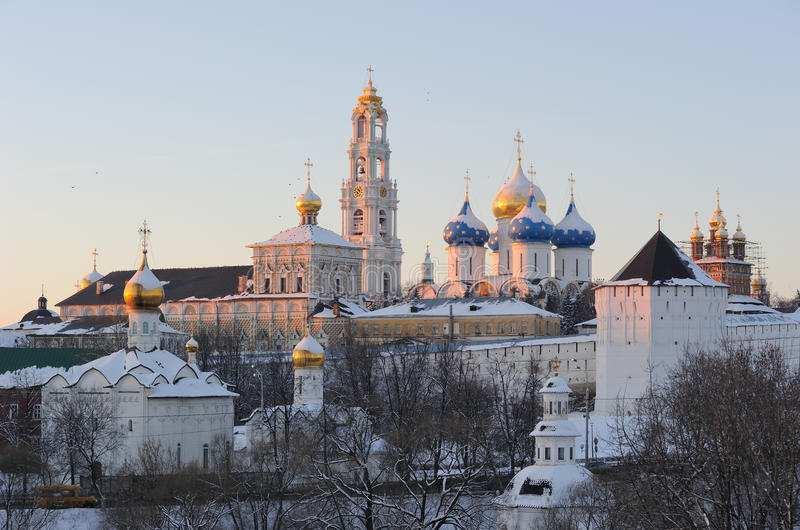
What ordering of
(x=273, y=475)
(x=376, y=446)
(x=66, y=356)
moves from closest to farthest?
(x=273, y=475)
(x=376, y=446)
(x=66, y=356)

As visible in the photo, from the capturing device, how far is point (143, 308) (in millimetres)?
44469

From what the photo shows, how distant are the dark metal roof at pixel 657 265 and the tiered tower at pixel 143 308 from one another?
1412 centimetres

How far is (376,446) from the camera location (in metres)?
40.8

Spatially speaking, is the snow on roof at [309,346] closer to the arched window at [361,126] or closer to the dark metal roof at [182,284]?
the dark metal roof at [182,284]

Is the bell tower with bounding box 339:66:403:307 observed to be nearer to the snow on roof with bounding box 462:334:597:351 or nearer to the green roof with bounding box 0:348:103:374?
the snow on roof with bounding box 462:334:597:351

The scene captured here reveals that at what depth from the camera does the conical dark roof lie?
53344 mm

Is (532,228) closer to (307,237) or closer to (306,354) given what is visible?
(307,237)

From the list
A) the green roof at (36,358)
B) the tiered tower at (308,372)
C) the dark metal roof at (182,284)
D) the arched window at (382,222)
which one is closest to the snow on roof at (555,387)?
the tiered tower at (308,372)

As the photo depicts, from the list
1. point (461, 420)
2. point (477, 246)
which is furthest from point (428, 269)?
point (461, 420)

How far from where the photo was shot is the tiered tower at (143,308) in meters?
43.9

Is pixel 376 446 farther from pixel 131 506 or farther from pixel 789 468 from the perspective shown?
pixel 789 468

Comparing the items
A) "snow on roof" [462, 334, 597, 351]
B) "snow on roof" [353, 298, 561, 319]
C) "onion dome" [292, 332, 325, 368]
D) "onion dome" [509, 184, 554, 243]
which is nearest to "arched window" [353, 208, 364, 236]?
"onion dome" [509, 184, 554, 243]

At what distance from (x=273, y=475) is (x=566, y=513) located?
5.35 metres

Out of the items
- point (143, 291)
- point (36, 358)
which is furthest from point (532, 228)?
point (143, 291)
